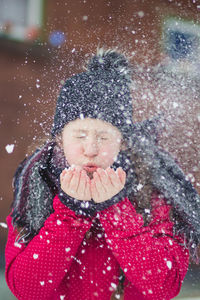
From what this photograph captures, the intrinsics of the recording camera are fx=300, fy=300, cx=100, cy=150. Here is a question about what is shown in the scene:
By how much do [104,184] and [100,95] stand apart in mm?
91

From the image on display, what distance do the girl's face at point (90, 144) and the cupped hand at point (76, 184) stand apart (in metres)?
0.01

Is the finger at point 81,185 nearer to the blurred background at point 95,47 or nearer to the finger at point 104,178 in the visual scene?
the finger at point 104,178

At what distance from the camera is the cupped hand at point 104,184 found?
267 mm

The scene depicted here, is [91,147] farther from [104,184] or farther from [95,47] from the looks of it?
[95,47]

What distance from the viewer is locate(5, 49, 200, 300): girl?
0.93 ft

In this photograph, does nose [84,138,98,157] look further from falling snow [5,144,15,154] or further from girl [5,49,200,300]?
falling snow [5,144,15,154]

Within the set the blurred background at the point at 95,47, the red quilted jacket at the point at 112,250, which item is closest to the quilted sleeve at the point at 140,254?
the red quilted jacket at the point at 112,250

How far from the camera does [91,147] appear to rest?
270mm

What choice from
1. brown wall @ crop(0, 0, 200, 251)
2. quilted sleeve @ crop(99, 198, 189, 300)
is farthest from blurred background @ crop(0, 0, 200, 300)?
quilted sleeve @ crop(99, 198, 189, 300)

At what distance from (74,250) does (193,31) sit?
0.33 meters

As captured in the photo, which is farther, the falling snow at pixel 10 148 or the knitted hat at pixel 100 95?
the falling snow at pixel 10 148

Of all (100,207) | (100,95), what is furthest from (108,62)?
(100,207)

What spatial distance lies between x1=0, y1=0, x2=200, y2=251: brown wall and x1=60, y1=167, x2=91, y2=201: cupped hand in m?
0.11

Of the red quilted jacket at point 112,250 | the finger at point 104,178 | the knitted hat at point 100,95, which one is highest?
the knitted hat at point 100,95
